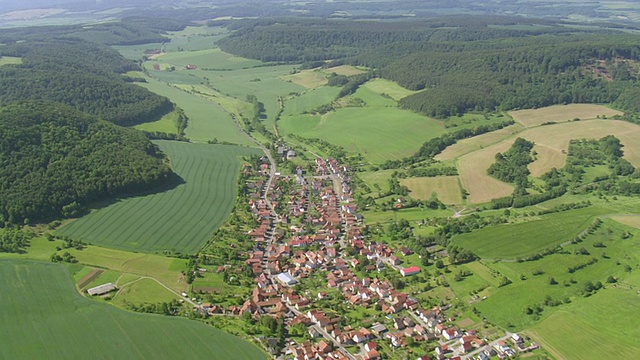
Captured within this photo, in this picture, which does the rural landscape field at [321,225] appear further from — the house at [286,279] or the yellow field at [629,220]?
the yellow field at [629,220]

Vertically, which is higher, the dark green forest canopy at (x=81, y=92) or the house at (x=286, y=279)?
the dark green forest canopy at (x=81, y=92)

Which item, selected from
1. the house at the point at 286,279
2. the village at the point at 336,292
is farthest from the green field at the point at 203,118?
the house at the point at 286,279

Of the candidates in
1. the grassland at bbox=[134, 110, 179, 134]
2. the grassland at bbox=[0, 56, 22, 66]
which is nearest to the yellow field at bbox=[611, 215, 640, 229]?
the grassland at bbox=[134, 110, 179, 134]

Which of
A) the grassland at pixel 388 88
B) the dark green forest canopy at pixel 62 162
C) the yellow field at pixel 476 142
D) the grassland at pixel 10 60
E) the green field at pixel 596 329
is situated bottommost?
the green field at pixel 596 329

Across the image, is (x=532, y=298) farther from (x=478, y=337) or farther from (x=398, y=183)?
(x=398, y=183)

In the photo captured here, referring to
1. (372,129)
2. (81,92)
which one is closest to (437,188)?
(372,129)

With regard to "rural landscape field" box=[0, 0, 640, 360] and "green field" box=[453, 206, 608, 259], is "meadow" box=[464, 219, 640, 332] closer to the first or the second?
"rural landscape field" box=[0, 0, 640, 360]
